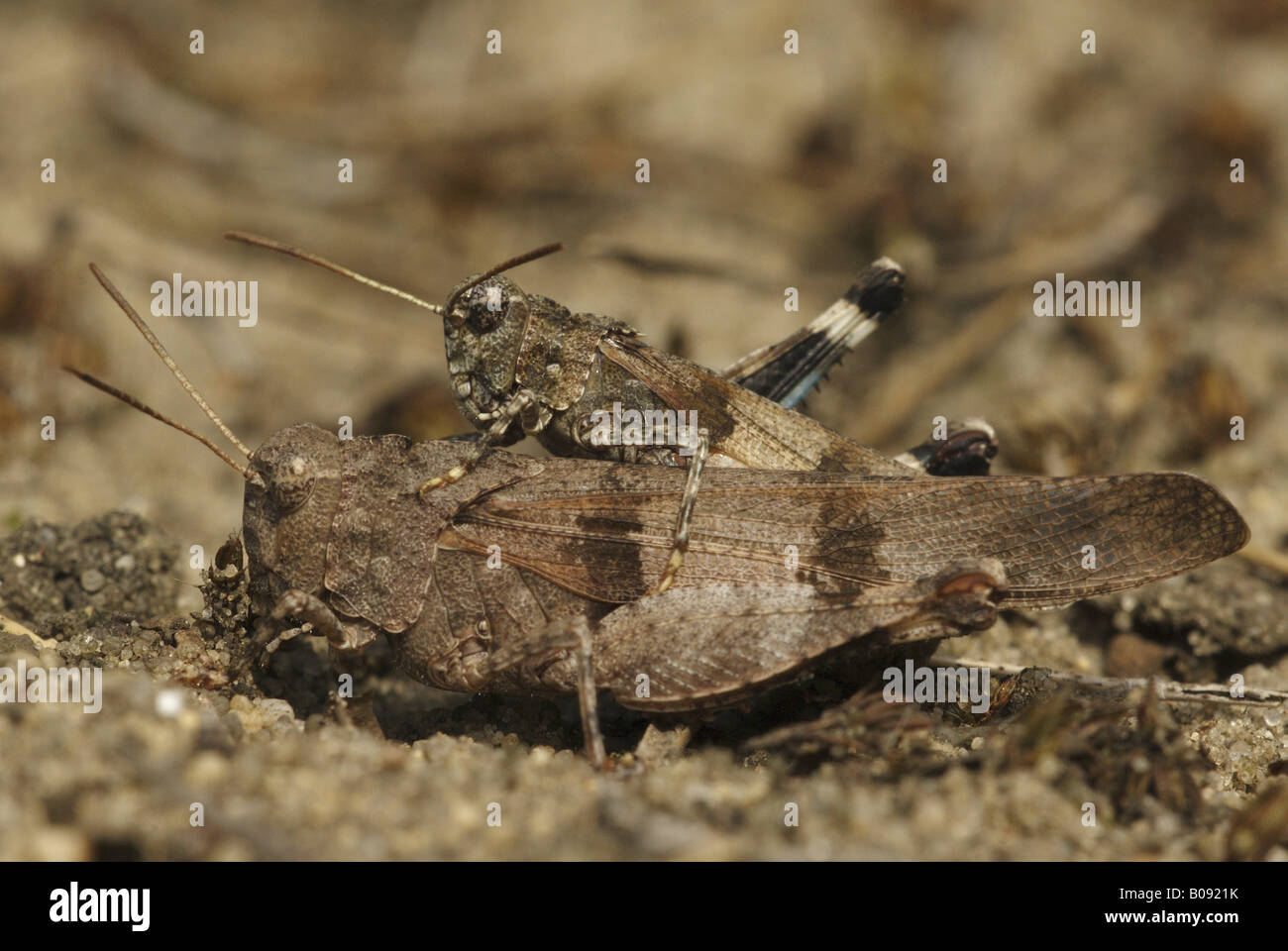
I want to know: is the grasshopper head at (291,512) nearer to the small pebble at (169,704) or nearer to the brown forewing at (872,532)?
the brown forewing at (872,532)

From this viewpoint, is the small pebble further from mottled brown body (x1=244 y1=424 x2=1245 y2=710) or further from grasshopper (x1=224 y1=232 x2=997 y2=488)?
grasshopper (x1=224 y1=232 x2=997 y2=488)

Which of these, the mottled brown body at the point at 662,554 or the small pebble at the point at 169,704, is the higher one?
the mottled brown body at the point at 662,554

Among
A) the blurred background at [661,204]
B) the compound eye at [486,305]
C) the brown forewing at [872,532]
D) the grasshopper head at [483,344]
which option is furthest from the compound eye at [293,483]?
the blurred background at [661,204]

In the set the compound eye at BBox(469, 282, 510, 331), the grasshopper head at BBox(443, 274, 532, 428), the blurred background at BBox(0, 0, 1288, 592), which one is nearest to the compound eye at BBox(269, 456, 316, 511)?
the grasshopper head at BBox(443, 274, 532, 428)

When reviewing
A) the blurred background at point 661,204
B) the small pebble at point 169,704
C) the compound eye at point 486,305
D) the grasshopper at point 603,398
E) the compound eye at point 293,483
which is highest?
the blurred background at point 661,204

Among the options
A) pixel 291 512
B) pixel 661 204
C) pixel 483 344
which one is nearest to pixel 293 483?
pixel 291 512

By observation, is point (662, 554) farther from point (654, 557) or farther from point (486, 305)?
point (486, 305)
